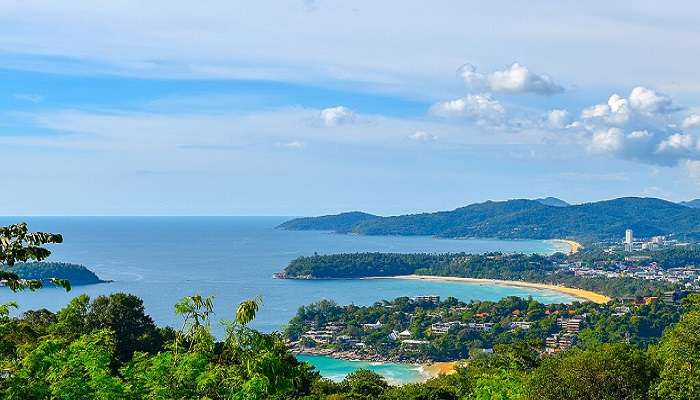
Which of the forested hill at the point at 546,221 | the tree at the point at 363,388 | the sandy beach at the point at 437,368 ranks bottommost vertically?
the sandy beach at the point at 437,368

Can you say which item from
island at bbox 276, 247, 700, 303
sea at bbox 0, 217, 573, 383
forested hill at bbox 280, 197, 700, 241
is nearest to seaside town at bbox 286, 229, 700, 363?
sea at bbox 0, 217, 573, 383

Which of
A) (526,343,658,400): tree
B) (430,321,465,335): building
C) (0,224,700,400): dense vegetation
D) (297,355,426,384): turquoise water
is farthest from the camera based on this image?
(430,321,465,335): building

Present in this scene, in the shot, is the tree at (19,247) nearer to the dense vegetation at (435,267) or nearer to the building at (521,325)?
the building at (521,325)

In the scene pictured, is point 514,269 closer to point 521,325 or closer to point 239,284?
point 239,284

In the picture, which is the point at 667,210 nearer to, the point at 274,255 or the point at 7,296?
the point at 274,255

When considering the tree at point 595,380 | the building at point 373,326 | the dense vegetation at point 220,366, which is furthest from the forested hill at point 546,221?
the tree at point 595,380

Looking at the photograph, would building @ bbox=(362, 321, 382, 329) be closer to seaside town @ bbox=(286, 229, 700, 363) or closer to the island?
seaside town @ bbox=(286, 229, 700, 363)

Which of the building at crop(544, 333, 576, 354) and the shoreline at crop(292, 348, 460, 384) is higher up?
the building at crop(544, 333, 576, 354)
